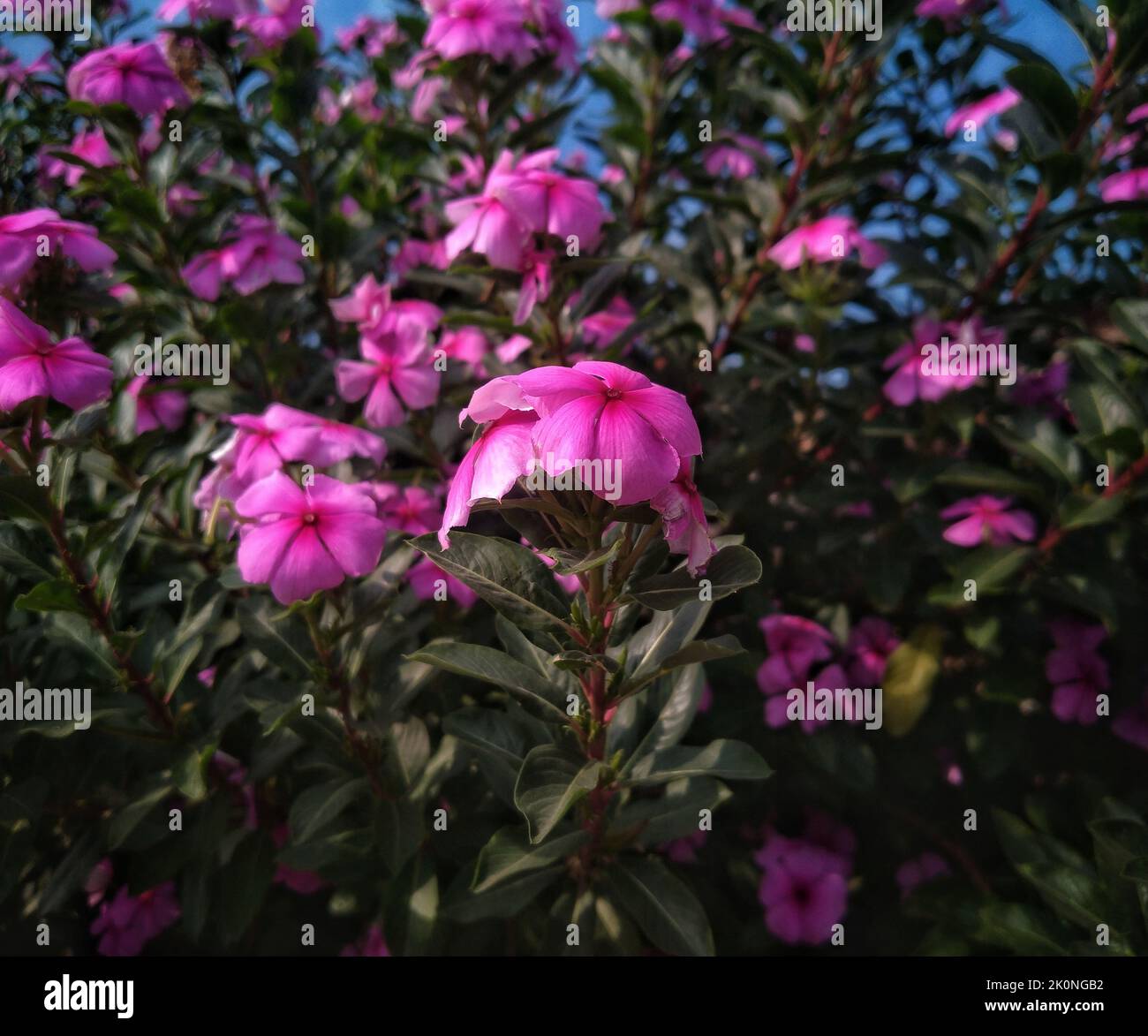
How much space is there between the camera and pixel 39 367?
4.56 feet

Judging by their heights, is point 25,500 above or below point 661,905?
above

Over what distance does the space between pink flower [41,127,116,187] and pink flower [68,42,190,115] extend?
255mm

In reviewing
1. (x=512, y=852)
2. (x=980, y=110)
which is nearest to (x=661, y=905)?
(x=512, y=852)

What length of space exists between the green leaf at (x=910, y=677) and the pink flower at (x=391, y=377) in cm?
150

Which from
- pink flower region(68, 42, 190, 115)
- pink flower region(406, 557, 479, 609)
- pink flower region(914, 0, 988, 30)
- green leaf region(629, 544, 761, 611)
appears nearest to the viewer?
green leaf region(629, 544, 761, 611)

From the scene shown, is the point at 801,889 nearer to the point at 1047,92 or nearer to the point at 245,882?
the point at 245,882

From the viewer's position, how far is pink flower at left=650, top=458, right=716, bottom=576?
100 centimetres

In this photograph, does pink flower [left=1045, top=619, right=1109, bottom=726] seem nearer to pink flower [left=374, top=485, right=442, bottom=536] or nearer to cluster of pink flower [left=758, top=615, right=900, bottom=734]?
cluster of pink flower [left=758, top=615, right=900, bottom=734]

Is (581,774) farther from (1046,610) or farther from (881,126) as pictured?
(881,126)

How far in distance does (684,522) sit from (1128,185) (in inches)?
80.5

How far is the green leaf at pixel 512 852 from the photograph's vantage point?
1448mm

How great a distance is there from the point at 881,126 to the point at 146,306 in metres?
2.52

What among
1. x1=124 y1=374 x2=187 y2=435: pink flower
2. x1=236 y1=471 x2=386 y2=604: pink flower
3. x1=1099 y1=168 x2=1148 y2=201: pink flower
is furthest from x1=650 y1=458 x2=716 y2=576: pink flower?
x1=1099 y1=168 x2=1148 y2=201: pink flower

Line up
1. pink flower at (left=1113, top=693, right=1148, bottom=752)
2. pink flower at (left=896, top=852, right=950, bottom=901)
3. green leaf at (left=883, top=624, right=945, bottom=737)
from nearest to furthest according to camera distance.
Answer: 1. green leaf at (left=883, top=624, right=945, bottom=737)
2. pink flower at (left=1113, top=693, right=1148, bottom=752)
3. pink flower at (left=896, top=852, right=950, bottom=901)
